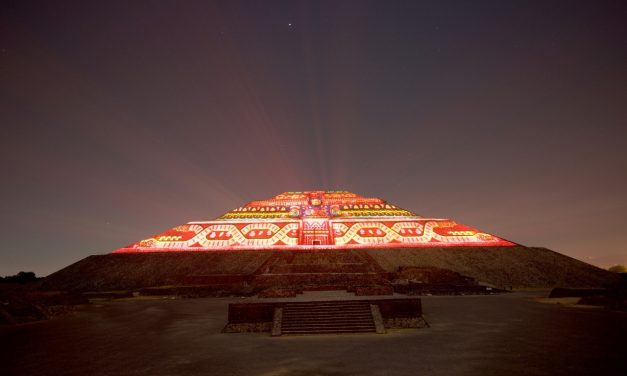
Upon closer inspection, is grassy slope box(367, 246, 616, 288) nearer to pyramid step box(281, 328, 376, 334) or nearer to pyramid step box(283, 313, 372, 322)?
pyramid step box(283, 313, 372, 322)

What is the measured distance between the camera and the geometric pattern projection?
33812mm

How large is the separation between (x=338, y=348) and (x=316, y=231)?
27.9m

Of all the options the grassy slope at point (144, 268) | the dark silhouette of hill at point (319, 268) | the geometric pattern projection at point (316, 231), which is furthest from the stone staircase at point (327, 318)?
the geometric pattern projection at point (316, 231)

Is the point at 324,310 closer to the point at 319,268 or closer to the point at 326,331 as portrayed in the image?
the point at 326,331

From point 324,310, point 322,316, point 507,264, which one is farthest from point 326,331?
→ point 507,264

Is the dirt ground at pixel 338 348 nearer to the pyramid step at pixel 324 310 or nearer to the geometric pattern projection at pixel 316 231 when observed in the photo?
the pyramid step at pixel 324 310

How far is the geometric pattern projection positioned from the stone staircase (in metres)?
20.6

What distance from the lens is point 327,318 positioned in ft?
38.7

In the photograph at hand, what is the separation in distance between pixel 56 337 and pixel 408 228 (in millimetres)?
31565

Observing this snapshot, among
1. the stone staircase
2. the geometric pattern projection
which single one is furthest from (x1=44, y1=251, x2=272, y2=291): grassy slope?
the stone staircase

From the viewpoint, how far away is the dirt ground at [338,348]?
7352 mm

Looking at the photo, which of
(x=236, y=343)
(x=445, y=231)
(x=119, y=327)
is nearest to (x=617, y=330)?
(x=236, y=343)

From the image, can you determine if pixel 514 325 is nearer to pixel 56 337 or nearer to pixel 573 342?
pixel 573 342

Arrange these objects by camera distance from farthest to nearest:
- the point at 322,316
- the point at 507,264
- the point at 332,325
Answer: the point at 507,264 → the point at 322,316 → the point at 332,325
